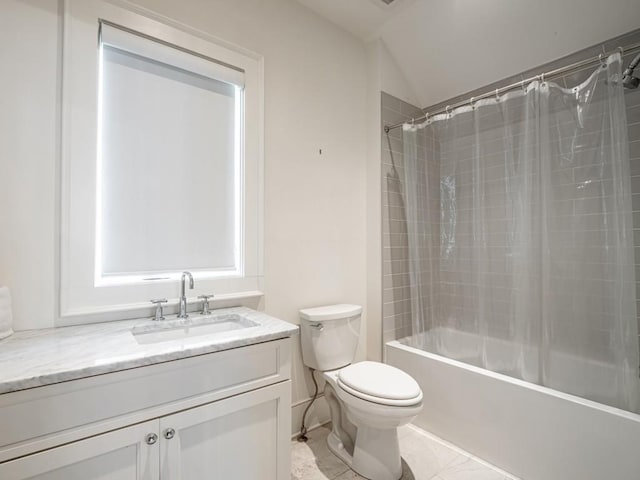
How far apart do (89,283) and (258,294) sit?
75cm

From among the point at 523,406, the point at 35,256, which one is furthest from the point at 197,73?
the point at 523,406

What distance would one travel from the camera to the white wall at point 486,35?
5.86 ft

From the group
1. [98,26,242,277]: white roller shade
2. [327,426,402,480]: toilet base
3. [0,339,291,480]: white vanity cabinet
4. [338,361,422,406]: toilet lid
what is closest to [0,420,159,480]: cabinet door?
[0,339,291,480]: white vanity cabinet

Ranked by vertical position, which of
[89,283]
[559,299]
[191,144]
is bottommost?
[559,299]

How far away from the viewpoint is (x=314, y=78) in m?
2.03

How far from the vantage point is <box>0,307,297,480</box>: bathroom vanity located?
2.68 ft

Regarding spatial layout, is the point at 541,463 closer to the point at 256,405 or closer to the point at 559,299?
the point at 559,299

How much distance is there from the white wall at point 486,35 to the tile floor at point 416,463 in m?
2.41

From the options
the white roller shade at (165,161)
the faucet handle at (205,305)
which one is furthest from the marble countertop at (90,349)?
the white roller shade at (165,161)

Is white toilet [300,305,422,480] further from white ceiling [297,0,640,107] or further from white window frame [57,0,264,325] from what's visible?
white ceiling [297,0,640,107]

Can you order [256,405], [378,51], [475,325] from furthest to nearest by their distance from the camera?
[378,51] → [475,325] → [256,405]

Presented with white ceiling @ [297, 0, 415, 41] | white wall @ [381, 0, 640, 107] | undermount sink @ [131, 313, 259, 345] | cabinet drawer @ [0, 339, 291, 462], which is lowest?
cabinet drawer @ [0, 339, 291, 462]

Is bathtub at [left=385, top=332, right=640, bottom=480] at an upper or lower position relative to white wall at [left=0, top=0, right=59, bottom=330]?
lower

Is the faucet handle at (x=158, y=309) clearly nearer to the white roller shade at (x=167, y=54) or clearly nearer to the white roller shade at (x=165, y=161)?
the white roller shade at (x=165, y=161)
